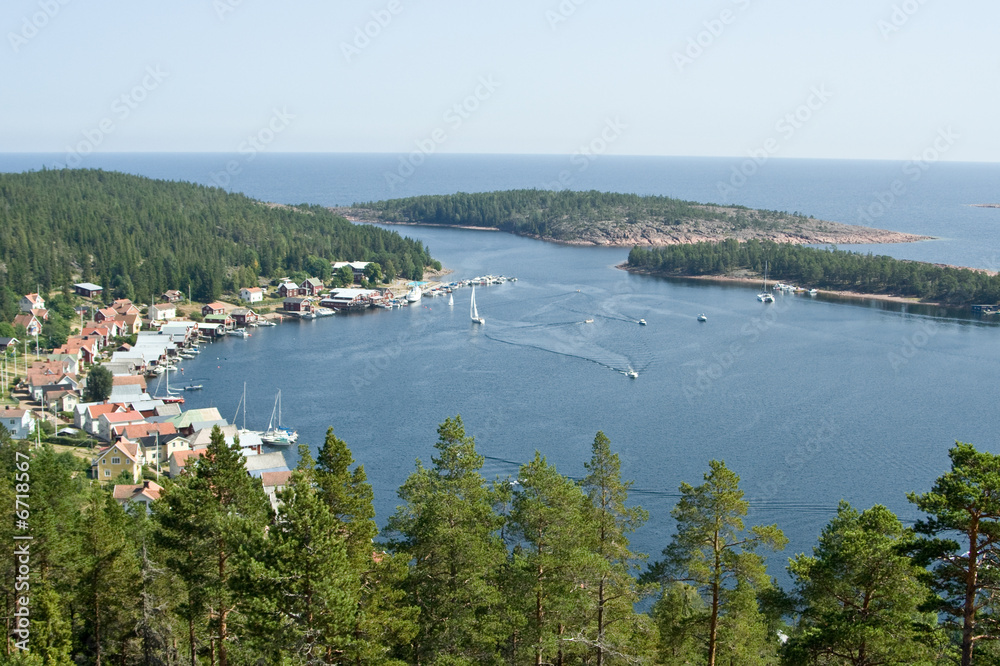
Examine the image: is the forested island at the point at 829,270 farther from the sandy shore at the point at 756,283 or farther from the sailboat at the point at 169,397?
the sailboat at the point at 169,397

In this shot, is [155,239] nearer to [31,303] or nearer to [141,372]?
[31,303]

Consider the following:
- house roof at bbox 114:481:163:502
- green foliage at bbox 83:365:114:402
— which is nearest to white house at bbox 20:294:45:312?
green foliage at bbox 83:365:114:402

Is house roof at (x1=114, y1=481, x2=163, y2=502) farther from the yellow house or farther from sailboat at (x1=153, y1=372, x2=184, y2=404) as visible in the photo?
sailboat at (x1=153, y1=372, x2=184, y2=404)

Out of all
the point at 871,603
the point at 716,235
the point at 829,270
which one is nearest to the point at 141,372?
the point at 871,603

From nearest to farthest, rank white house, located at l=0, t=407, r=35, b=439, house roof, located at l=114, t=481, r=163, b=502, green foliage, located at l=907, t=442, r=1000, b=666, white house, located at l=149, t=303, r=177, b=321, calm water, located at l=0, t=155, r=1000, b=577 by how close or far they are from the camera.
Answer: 1. green foliage, located at l=907, t=442, r=1000, b=666
2. house roof, located at l=114, t=481, r=163, b=502
3. calm water, located at l=0, t=155, r=1000, b=577
4. white house, located at l=0, t=407, r=35, b=439
5. white house, located at l=149, t=303, r=177, b=321

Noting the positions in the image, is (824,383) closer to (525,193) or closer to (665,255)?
(665,255)
